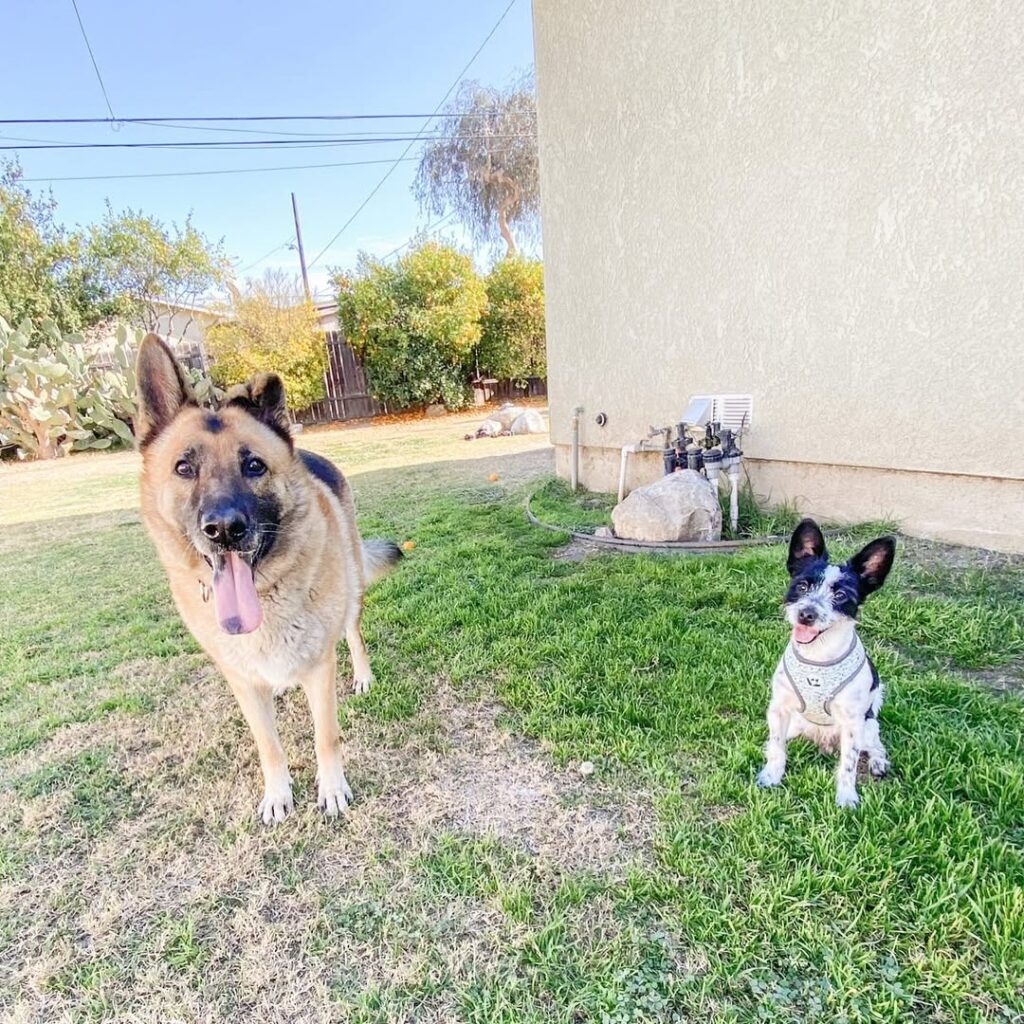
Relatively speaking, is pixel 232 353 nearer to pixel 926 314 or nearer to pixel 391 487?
pixel 391 487

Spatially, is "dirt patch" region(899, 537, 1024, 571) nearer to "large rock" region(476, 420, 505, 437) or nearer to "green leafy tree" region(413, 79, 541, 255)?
"large rock" region(476, 420, 505, 437)

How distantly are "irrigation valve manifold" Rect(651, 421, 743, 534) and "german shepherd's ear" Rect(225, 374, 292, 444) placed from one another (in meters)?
3.38

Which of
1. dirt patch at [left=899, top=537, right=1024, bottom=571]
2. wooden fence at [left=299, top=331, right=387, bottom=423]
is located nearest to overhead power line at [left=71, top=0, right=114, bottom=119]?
wooden fence at [left=299, top=331, right=387, bottom=423]

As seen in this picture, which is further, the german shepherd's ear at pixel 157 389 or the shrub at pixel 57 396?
the shrub at pixel 57 396

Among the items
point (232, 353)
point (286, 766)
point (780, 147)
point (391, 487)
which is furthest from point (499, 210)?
point (286, 766)

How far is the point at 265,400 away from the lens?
2.04 metres

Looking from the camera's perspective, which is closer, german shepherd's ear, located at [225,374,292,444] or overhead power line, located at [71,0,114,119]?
german shepherd's ear, located at [225,374,292,444]

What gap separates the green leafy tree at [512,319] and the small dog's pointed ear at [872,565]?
644 inches

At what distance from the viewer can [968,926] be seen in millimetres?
1334

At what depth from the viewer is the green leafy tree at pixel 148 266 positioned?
17750mm

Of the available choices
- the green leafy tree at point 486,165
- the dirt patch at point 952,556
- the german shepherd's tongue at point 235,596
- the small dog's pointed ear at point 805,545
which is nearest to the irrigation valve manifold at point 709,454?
the dirt patch at point 952,556

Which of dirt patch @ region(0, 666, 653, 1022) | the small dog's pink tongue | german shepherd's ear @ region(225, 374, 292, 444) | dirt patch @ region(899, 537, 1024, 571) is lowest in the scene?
dirt patch @ region(0, 666, 653, 1022)

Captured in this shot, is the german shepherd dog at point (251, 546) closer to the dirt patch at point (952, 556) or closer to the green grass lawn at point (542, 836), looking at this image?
the green grass lawn at point (542, 836)

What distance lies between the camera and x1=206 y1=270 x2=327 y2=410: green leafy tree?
15430 millimetres
